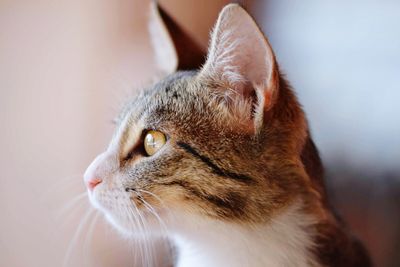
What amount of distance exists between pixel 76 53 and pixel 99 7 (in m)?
0.11

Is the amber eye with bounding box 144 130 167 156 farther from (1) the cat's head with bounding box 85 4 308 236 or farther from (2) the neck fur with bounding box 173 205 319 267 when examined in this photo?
(2) the neck fur with bounding box 173 205 319 267

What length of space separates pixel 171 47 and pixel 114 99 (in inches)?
6.4

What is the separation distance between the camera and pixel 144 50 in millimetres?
1166

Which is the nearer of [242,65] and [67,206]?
[242,65]

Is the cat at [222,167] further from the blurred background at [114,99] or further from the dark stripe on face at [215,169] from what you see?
the blurred background at [114,99]

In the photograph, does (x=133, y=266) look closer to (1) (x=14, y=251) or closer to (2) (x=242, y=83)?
(1) (x=14, y=251)

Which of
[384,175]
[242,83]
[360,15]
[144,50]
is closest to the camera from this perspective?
[242,83]

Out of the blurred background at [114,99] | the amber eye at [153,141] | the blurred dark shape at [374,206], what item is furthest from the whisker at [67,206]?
the blurred dark shape at [374,206]

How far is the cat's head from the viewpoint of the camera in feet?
2.66

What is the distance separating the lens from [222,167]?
0.82 meters

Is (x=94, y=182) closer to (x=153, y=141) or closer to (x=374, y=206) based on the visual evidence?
(x=153, y=141)

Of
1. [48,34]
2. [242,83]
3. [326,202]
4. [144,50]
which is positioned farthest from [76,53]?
[326,202]

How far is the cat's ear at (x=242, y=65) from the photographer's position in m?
0.75

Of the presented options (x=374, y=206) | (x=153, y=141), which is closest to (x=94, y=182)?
(x=153, y=141)
